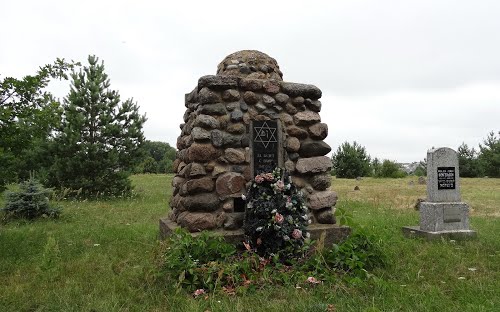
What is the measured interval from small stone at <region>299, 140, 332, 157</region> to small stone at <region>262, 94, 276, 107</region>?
0.69 m

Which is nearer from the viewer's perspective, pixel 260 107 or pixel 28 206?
pixel 260 107

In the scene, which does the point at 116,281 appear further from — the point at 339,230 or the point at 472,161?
the point at 472,161

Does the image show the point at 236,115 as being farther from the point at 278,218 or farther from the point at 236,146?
the point at 278,218

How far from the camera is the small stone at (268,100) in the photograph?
16.9 feet

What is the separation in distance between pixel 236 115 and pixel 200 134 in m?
0.55

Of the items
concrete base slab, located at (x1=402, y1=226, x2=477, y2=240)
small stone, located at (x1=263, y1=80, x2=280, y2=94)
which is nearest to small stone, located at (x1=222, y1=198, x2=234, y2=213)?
small stone, located at (x1=263, y1=80, x2=280, y2=94)

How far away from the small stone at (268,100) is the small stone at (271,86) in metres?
0.07

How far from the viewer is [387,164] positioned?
3231 centimetres

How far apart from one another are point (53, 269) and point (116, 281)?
2.91ft

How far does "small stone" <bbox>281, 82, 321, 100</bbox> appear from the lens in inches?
208

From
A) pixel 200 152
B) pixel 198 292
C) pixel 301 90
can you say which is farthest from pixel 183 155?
pixel 198 292

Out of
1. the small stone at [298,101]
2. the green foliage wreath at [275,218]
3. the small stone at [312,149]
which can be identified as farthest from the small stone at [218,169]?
the small stone at [298,101]

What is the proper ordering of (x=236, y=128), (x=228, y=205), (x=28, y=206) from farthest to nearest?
(x=28, y=206)
(x=236, y=128)
(x=228, y=205)

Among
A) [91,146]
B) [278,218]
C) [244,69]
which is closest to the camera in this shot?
[278,218]
